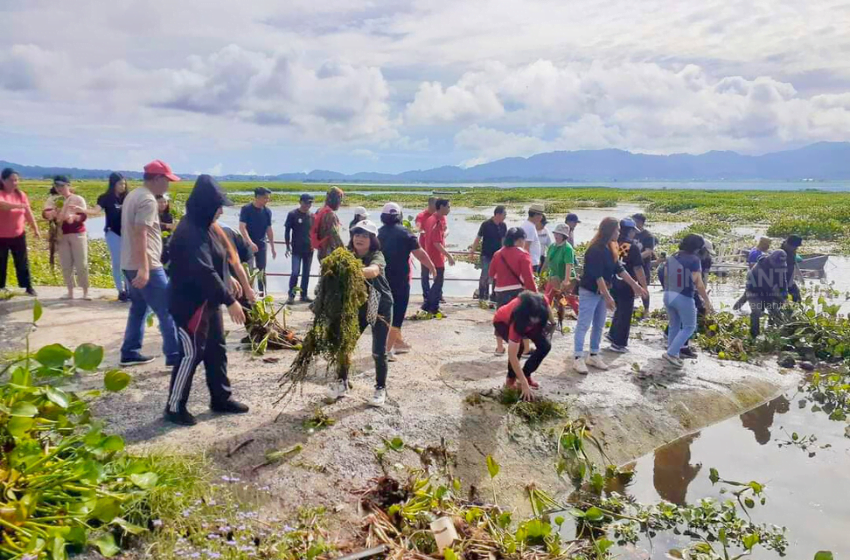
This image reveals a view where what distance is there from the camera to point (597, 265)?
21.0ft

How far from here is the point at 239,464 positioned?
3.87m

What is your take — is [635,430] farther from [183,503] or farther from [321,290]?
[183,503]

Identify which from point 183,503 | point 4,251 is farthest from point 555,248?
point 4,251

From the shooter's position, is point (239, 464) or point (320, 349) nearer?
point (239, 464)

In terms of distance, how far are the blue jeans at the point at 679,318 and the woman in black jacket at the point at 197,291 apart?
5.16 m

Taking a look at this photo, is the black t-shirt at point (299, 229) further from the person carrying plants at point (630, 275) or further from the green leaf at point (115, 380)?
the green leaf at point (115, 380)

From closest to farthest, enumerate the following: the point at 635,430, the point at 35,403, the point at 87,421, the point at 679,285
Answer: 1. the point at 35,403
2. the point at 87,421
3. the point at 635,430
4. the point at 679,285

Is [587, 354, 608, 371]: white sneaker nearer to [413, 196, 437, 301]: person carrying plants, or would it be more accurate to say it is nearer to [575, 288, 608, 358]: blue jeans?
[575, 288, 608, 358]: blue jeans

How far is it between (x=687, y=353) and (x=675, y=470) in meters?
2.86

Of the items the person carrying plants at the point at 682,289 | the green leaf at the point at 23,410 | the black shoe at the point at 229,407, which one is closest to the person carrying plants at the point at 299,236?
the black shoe at the point at 229,407

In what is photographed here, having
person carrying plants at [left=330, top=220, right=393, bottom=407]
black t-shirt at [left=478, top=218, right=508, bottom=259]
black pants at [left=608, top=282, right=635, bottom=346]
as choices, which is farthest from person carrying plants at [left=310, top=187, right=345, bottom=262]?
black pants at [left=608, top=282, right=635, bottom=346]

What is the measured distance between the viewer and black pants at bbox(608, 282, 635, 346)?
727cm

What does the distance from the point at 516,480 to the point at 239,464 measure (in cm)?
214

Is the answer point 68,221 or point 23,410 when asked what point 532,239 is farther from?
point 23,410
